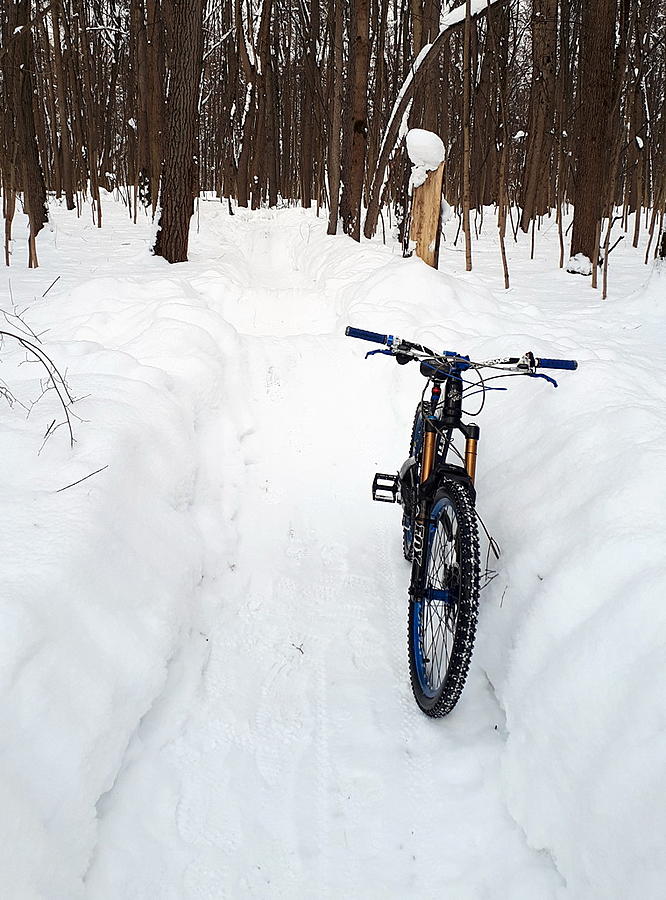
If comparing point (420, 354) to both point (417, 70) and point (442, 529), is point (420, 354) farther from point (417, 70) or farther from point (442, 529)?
point (417, 70)

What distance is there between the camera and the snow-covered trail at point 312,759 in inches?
67.2

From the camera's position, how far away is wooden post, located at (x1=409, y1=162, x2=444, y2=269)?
→ 24.3 ft

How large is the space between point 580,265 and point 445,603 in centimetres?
842

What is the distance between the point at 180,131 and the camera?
8453 millimetres

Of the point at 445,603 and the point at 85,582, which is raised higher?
the point at 85,582

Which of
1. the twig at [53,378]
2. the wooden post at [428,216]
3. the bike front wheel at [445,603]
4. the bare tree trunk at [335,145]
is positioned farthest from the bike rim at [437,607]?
the bare tree trunk at [335,145]

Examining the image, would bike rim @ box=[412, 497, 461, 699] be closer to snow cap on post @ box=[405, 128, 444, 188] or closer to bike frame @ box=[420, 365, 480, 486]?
bike frame @ box=[420, 365, 480, 486]

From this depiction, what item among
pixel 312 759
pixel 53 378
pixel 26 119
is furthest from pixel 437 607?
pixel 26 119

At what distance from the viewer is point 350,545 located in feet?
10.9

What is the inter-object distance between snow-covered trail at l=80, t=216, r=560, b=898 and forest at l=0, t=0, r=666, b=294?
5854mm

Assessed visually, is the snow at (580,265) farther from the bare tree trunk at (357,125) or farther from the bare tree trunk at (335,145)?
the bare tree trunk at (335,145)

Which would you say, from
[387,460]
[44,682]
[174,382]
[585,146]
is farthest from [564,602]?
[585,146]

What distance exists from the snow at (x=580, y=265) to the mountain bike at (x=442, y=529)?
305 inches

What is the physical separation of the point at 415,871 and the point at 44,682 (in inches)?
45.1
